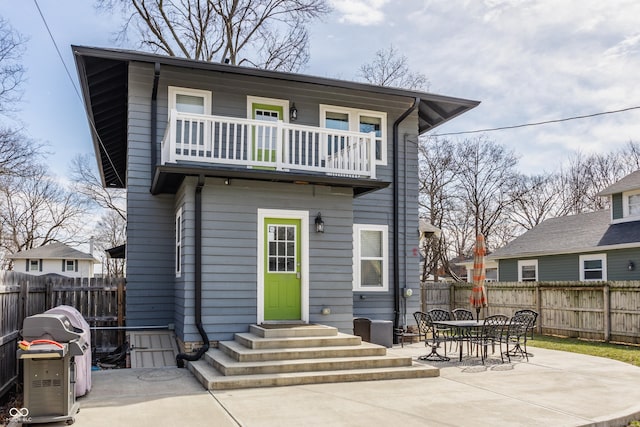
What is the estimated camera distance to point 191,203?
903 cm

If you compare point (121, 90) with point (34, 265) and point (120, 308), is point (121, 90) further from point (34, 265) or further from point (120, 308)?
point (34, 265)

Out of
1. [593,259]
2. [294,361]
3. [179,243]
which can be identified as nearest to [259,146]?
[179,243]

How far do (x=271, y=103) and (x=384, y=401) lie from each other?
7.32 meters

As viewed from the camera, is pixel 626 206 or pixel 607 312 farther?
pixel 626 206

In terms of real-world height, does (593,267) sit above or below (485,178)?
below

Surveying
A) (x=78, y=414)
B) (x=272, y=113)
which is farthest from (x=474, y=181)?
(x=78, y=414)

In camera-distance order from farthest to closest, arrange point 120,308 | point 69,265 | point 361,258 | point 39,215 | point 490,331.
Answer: point 69,265 → point 39,215 → point 361,258 → point 120,308 → point 490,331

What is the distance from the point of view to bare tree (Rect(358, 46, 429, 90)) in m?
25.3

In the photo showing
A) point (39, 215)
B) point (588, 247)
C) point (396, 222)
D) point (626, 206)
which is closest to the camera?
point (396, 222)

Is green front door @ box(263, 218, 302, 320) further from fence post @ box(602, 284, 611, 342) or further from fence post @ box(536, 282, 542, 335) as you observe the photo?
fence post @ box(536, 282, 542, 335)

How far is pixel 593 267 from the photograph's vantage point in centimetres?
1811

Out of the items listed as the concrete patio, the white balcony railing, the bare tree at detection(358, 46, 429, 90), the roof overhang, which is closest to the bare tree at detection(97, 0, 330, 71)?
the bare tree at detection(358, 46, 429, 90)

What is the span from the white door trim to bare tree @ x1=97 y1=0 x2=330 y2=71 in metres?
13.4

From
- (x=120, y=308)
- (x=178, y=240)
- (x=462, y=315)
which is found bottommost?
(x=462, y=315)
